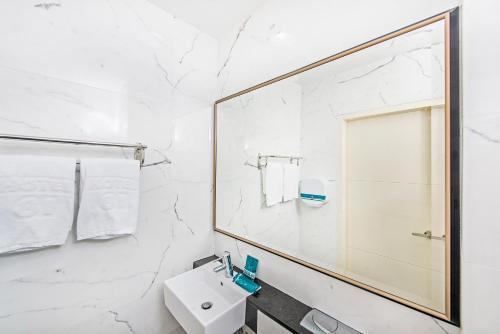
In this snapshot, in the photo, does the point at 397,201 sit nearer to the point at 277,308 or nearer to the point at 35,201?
the point at 277,308

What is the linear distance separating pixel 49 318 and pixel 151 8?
1.67m

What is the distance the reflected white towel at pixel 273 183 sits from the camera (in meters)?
1.14

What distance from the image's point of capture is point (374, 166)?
0.80 m

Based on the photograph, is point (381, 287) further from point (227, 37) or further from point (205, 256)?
point (227, 37)

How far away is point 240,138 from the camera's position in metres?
1.38

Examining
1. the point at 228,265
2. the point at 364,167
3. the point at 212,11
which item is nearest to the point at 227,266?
the point at 228,265

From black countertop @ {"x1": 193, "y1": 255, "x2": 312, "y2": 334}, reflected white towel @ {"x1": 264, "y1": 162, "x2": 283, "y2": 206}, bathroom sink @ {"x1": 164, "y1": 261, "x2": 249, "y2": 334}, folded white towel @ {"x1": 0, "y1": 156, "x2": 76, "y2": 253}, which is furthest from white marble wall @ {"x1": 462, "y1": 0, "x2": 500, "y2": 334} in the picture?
folded white towel @ {"x1": 0, "y1": 156, "x2": 76, "y2": 253}

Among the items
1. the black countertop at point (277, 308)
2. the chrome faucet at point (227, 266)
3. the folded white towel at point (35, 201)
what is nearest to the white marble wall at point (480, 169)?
the black countertop at point (277, 308)

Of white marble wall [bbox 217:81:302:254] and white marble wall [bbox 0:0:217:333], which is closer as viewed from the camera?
white marble wall [bbox 0:0:217:333]

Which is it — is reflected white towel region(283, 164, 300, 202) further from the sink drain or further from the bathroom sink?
the sink drain

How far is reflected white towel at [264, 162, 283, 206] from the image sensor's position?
114 centimetres

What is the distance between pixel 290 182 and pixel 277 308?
1.89 ft

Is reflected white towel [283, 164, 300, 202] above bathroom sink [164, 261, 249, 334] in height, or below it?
above

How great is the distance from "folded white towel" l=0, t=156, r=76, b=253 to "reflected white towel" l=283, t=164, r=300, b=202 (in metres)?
0.97
